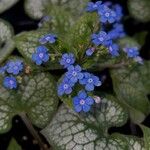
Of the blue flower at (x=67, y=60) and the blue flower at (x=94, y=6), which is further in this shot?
the blue flower at (x=94, y=6)

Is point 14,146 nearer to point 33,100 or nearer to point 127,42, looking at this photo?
point 33,100

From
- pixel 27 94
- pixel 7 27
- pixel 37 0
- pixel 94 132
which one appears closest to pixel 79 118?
pixel 94 132

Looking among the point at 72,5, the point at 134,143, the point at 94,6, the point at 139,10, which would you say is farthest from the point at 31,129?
the point at 139,10

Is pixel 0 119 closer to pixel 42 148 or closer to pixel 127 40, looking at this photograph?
pixel 42 148

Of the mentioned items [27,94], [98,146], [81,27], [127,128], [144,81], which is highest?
[81,27]

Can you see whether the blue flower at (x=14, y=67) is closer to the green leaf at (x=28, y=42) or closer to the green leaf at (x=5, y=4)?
the green leaf at (x=28, y=42)

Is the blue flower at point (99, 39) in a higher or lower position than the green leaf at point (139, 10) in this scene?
higher

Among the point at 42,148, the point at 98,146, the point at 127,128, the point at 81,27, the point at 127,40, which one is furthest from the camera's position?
the point at 127,40

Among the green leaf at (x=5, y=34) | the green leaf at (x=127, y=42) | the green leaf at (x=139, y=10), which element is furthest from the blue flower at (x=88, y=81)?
the green leaf at (x=139, y=10)
